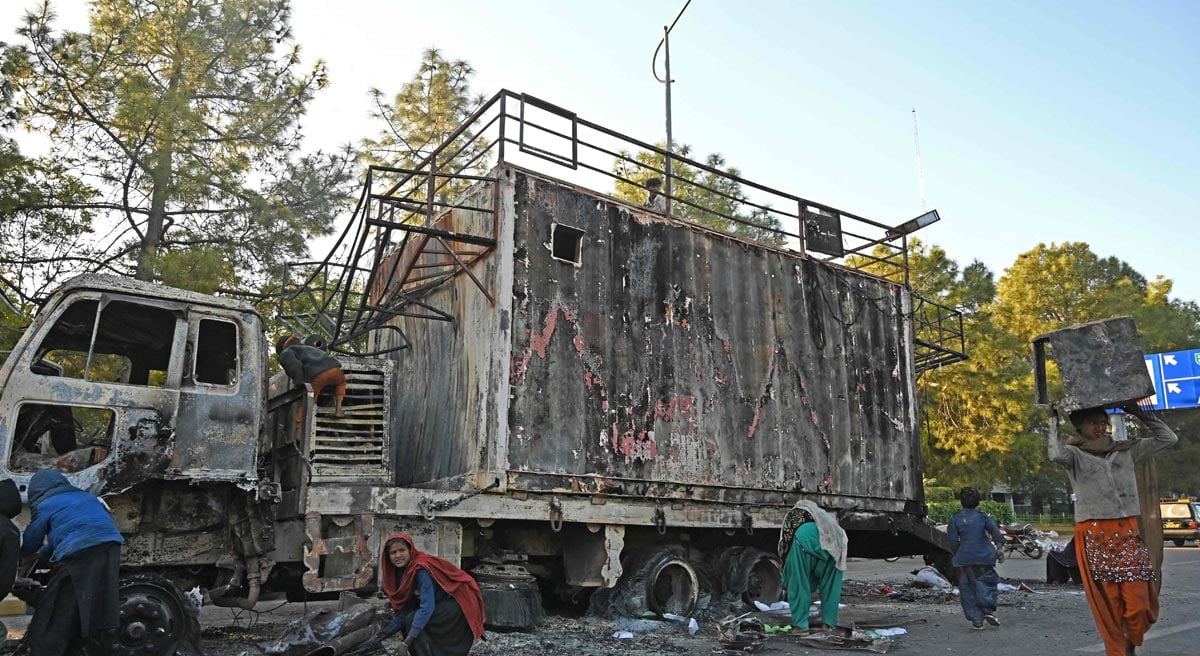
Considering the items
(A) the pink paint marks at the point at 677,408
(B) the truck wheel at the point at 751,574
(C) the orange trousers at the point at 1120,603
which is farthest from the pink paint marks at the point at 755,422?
(C) the orange trousers at the point at 1120,603

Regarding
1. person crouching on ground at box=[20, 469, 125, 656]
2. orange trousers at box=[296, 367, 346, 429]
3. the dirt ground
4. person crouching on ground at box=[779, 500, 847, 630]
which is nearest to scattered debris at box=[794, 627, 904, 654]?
the dirt ground

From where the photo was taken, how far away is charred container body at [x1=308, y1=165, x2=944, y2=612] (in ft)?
28.2

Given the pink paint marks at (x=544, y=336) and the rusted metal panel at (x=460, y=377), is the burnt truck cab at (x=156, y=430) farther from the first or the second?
the pink paint marks at (x=544, y=336)

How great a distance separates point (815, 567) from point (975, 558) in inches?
86.0

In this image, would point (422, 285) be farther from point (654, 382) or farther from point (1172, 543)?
point (1172, 543)

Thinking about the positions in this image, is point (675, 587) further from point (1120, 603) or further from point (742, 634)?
point (1120, 603)

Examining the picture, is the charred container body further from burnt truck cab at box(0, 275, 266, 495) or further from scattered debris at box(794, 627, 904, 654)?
scattered debris at box(794, 627, 904, 654)

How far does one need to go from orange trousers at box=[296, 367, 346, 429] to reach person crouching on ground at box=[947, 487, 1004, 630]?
22.0 feet

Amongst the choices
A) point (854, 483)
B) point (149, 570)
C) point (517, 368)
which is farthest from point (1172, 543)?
point (149, 570)

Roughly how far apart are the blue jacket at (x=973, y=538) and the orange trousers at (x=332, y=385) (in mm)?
6663

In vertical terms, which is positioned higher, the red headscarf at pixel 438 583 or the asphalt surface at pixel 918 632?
the red headscarf at pixel 438 583

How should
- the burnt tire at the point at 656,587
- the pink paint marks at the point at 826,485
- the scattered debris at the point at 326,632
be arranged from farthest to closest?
the pink paint marks at the point at 826,485 → the burnt tire at the point at 656,587 → the scattered debris at the point at 326,632

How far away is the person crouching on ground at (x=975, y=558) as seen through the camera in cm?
895

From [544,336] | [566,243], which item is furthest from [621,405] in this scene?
[566,243]
